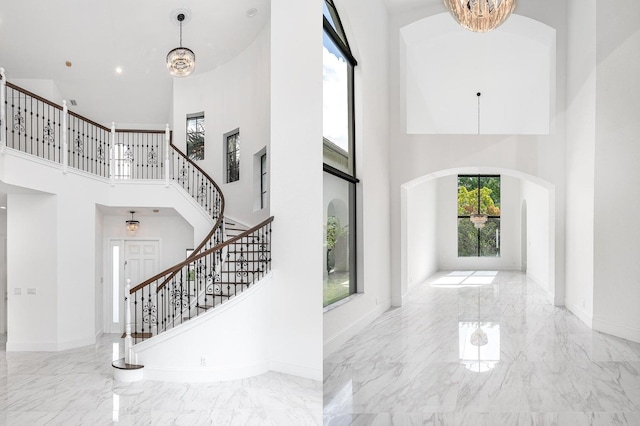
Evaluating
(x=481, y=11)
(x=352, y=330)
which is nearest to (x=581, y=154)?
(x=481, y=11)

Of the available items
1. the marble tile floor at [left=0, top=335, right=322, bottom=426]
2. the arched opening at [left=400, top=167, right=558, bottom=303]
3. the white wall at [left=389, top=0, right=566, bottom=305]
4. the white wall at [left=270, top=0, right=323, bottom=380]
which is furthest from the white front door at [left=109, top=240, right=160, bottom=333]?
the arched opening at [left=400, top=167, right=558, bottom=303]

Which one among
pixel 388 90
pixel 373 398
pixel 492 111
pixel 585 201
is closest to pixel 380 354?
pixel 373 398

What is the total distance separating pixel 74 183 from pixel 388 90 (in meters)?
5.07

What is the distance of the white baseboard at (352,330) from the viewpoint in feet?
18.0

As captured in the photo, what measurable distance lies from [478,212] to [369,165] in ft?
32.5

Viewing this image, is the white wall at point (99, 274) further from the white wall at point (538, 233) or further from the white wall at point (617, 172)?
the white wall at point (538, 233)

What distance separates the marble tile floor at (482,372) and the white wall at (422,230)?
3219mm

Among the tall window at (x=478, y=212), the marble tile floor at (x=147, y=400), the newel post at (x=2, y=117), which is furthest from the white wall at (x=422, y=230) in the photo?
the newel post at (x=2, y=117)

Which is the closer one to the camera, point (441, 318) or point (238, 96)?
point (441, 318)

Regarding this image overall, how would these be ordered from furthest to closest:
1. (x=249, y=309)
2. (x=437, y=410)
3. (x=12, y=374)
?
(x=12, y=374) → (x=249, y=309) → (x=437, y=410)

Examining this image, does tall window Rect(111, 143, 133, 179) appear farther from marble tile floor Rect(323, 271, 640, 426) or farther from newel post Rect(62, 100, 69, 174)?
marble tile floor Rect(323, 271, 640, 426)

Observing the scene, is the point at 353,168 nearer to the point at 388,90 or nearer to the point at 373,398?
the point at 388,90

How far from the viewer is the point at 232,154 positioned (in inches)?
324

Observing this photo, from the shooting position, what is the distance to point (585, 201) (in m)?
7.06
